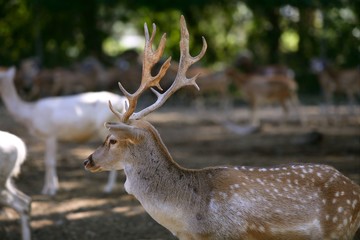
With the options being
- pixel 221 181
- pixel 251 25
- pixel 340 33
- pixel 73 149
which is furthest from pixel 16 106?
pixel 251 25

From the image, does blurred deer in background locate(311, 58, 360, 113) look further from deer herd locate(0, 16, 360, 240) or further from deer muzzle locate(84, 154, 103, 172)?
deer muzzle locate(84, 154, 103, 172)

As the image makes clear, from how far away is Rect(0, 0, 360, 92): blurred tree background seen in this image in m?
23.0

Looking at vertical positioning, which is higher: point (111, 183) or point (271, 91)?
point (271, 91)

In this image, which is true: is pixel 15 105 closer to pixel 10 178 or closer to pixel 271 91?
pixel 10 178

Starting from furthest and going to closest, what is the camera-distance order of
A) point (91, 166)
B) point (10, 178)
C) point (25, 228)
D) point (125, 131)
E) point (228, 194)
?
point (10, 178) < point (25, 228) < point (91, 166) < point (125, 131) < point (228, 194)

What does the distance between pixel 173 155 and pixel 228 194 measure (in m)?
7.02

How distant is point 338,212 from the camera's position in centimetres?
483

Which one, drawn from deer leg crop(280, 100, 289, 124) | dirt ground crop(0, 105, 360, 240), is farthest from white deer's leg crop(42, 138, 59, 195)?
deer leg crop(280, 100, 289, 124)

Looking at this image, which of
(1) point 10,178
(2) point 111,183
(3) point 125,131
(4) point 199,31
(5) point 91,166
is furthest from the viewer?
(4) point 199,31

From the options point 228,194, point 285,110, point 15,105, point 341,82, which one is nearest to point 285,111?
point 285,110

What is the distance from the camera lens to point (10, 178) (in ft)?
23.5

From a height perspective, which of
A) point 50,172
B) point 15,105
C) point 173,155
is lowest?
point 173,155

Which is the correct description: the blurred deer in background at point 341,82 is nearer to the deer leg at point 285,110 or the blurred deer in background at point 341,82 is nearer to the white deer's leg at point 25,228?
the deer leg at point 285,110

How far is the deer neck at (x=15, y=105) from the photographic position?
948cm
